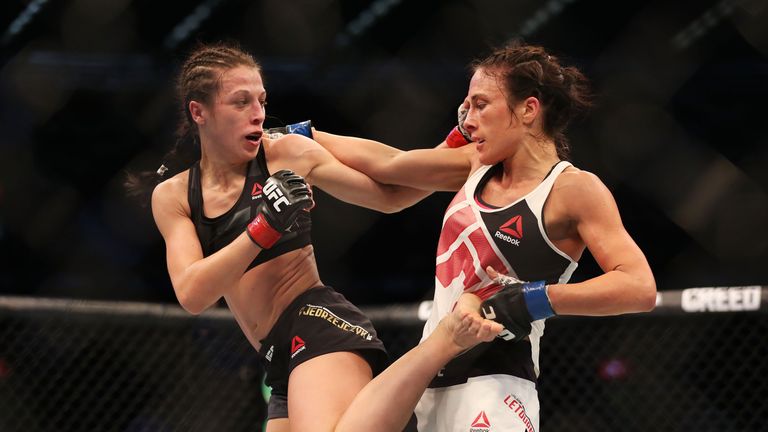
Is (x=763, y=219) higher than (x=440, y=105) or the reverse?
the reverse

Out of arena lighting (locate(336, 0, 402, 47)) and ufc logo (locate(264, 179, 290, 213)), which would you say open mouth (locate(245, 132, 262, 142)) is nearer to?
ufc logo (locate(264, 179, 290, 213))

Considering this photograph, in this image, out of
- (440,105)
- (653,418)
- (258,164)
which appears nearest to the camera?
(258,164)

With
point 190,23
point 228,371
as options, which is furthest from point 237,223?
point 190,23

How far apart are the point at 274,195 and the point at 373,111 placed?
225cm

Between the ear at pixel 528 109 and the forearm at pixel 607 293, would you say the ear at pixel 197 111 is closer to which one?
the ear at pixel 528 109

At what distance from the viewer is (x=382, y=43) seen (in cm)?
432

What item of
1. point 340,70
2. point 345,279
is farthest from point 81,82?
point 345,279

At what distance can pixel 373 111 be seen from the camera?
426cm

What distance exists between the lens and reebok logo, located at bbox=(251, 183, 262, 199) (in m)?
2.27

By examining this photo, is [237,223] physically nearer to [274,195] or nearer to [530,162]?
[274,195]

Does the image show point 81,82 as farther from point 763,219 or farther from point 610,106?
point 763,219

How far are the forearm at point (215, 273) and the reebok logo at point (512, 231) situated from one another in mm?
526

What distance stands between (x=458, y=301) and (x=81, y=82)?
290cm

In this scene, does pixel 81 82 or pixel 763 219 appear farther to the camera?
pixel 81 82
